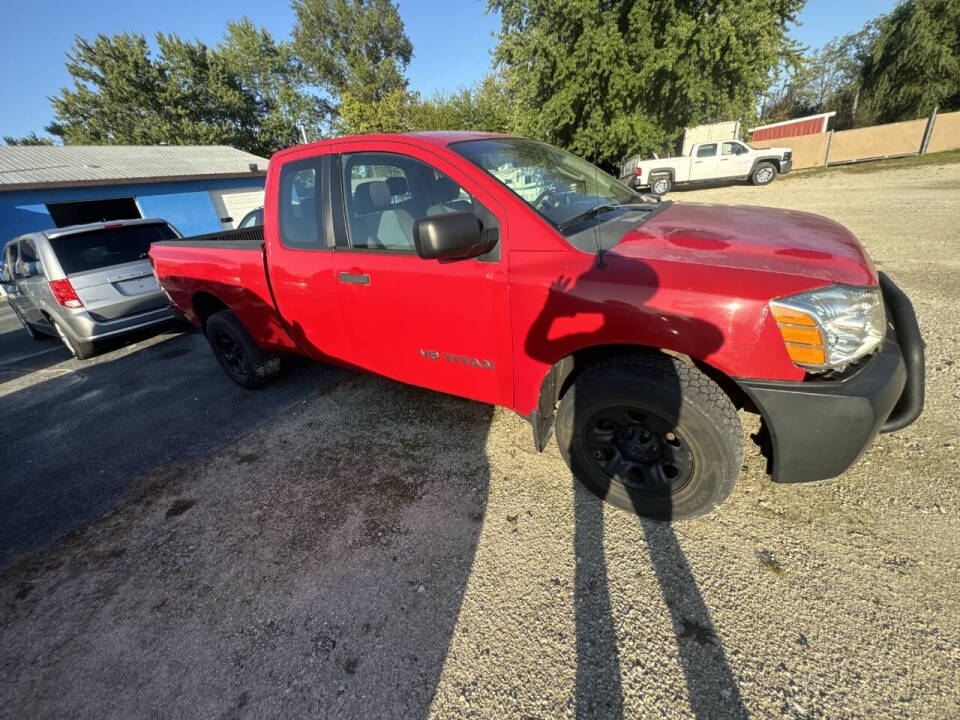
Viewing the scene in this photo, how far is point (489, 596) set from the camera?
1.90m

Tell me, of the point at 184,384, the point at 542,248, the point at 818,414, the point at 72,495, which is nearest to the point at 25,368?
A: the point at 184,384

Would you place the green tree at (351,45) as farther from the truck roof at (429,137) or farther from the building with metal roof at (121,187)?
the truck roof at (429,137)

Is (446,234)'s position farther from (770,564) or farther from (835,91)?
(835,91)

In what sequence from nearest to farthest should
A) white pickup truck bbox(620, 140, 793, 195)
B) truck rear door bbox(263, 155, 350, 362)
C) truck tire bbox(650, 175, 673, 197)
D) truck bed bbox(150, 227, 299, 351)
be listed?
1. truck rear door bbox(263, 155, 350, 362)
2. truck bed bbox(150, 227, 299, 351)
3. white pickup truck bbox(620, 140, 793, 195)
4. truck tire bbox(650, 175, 673, 197)

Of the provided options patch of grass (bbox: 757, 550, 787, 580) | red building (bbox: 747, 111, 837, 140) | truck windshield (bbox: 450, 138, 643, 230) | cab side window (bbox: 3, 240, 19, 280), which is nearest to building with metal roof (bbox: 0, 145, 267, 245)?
cab side window (bbox: 3, 240, 19, 280)

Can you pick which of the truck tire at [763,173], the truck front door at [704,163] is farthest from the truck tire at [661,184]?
the truck tire at [763,173]

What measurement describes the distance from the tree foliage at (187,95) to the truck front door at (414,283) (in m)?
40.4

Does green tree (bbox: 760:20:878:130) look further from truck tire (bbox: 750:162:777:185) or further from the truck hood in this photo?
the truck hood

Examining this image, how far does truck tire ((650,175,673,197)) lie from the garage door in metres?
16.7

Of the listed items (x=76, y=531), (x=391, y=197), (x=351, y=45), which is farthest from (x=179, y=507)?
(x=351, y=45)

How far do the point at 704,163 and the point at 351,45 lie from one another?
34.6 metres

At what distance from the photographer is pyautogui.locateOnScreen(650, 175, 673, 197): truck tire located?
59.6 ft

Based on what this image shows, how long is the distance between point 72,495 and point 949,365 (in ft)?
21.5

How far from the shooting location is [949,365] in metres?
3.20
